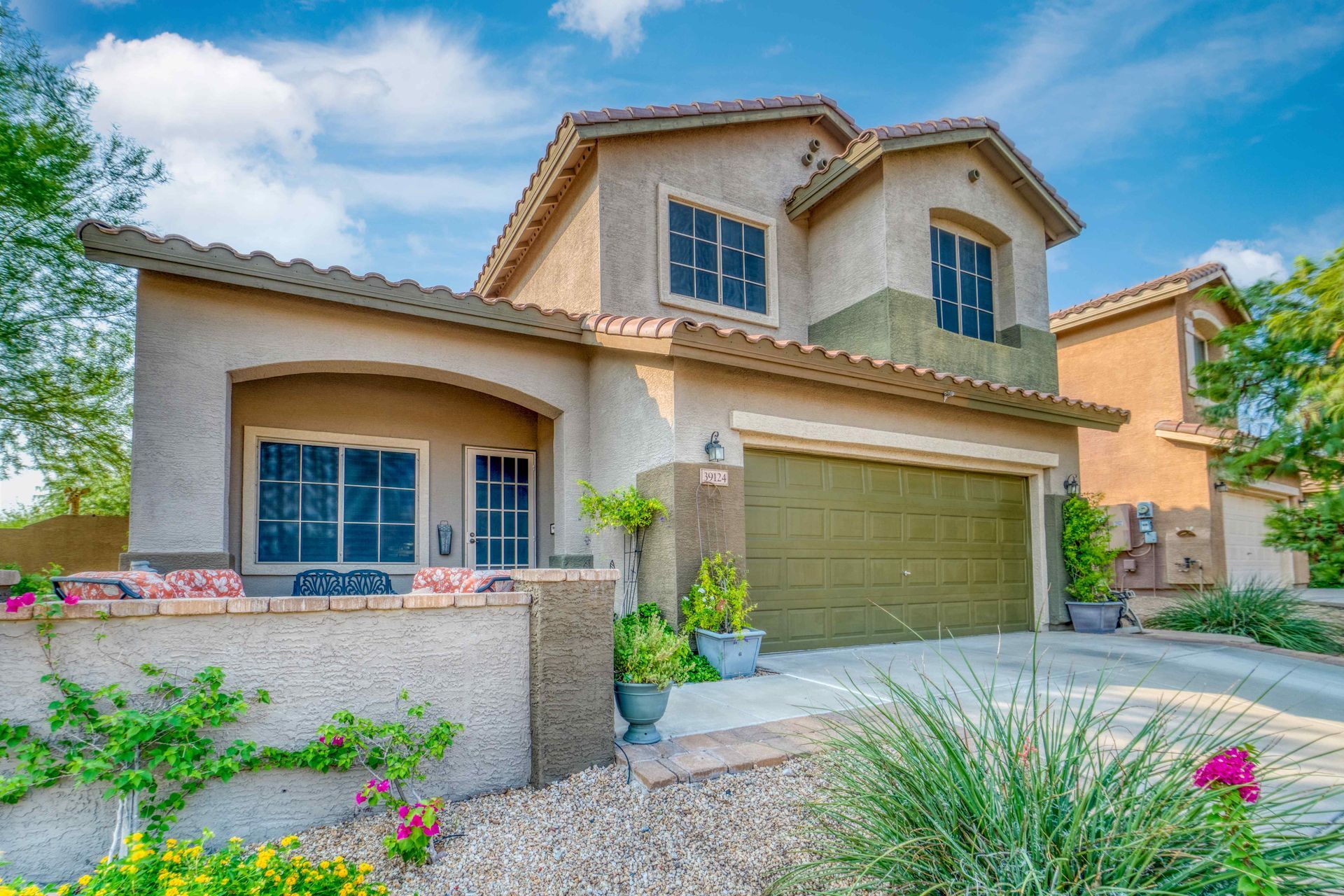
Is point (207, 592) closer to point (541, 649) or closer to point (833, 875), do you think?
point (541, 649)

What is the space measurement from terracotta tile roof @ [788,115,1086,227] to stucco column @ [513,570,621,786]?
7.81 meters

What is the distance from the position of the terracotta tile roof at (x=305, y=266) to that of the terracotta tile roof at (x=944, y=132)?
4680 mm

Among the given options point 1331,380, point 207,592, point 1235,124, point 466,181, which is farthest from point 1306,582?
point 207,592

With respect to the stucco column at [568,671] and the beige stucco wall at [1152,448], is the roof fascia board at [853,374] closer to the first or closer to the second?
the stucco column at [568,671]

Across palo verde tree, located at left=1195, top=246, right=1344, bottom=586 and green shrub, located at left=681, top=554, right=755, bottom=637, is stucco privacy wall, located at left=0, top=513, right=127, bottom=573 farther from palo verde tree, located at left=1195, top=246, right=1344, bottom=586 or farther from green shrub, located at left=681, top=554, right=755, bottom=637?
palo verde tree, located at left=1195, top=246, right=1344, bottom=586

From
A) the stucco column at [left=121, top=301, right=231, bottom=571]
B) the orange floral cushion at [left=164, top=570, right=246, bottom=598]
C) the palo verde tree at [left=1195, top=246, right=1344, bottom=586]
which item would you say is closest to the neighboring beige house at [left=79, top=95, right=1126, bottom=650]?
the stucco column at [left=121, top=301, right=231, bottom=571]

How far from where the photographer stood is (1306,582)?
55.9 feet

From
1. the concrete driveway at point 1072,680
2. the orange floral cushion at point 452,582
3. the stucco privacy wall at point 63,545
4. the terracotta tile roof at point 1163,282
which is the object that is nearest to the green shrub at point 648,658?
the concrete driveway at point 1072,680

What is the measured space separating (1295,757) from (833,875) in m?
3.51

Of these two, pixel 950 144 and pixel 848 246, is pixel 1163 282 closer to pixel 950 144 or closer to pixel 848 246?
pixel 950 144

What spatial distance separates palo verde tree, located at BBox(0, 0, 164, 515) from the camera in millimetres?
9156

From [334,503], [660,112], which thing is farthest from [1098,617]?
[334,503]

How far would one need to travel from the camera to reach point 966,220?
10508 millimetres

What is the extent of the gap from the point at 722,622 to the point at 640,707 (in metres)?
2.35
